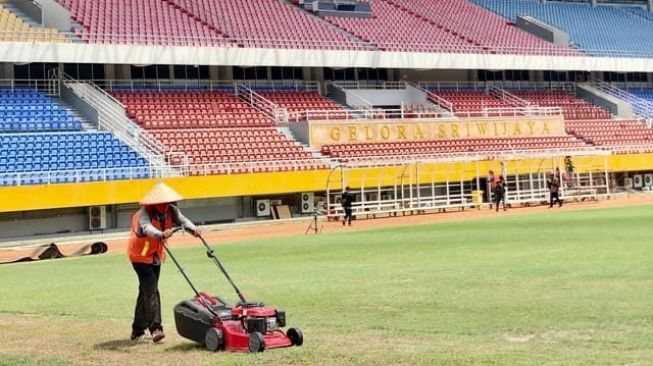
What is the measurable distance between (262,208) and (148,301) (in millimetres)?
31224

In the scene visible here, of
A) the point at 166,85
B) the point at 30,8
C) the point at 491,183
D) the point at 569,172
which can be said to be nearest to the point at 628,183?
the point at 569,172

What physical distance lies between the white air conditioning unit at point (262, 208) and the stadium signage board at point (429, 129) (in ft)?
18.0

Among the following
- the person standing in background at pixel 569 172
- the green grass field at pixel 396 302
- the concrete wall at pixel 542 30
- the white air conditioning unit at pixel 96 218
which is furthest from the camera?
the concrete wall at pixel 542 30

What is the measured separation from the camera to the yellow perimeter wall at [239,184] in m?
34.8

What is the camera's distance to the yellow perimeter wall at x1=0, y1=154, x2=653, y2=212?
3484 centimetres

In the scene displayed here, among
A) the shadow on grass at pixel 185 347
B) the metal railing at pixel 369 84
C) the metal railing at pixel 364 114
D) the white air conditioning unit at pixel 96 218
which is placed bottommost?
the shadow on grass at pixel 185 347

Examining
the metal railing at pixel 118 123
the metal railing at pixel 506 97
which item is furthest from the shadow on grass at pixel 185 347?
the metal railing at pixel 506 97

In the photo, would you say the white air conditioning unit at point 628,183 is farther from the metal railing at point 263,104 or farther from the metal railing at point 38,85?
the metal railing at point 38,85

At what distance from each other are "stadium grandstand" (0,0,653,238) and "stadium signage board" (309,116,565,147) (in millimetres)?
85

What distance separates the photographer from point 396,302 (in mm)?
12734

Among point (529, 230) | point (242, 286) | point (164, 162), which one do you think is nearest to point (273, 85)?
point (164, 162)

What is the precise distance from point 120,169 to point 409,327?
28464mm

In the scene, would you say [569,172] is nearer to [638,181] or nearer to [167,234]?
[638,181]

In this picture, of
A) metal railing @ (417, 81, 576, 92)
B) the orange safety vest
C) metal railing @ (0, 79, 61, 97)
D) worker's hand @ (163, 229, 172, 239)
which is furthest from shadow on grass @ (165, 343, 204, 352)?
metal railing @ (417, 81, 576, 92)
